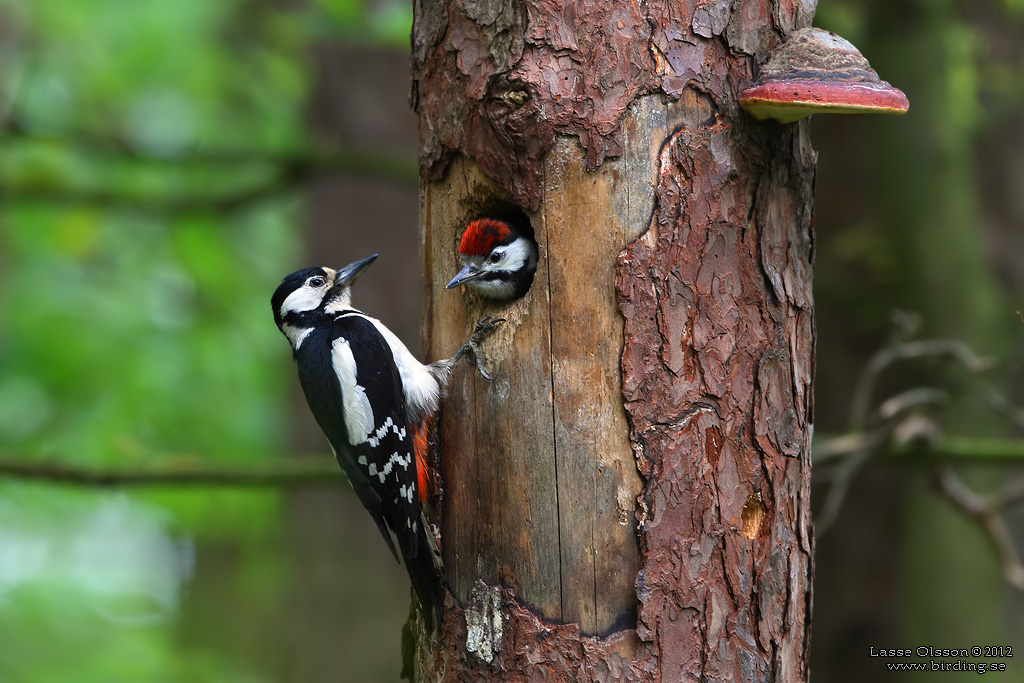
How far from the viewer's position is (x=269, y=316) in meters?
9.20

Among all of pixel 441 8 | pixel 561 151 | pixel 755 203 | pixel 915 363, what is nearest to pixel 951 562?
pixel 915 363

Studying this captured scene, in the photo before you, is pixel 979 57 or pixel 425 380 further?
pixel 979 57

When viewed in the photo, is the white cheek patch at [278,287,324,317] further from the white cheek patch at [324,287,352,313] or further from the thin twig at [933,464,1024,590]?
the thin twig at [933,464,1024,590]

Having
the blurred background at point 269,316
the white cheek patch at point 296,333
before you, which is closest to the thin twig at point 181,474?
the blurred background at point 269,316

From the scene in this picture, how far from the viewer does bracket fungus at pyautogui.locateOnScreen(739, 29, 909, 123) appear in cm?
242

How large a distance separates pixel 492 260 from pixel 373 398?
0.86m

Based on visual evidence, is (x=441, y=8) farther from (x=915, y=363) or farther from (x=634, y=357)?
(x=915, y=363)

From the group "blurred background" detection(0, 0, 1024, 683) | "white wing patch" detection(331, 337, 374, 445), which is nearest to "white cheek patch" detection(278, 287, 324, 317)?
"white wing patch" detection(331, 337, 374, 445)

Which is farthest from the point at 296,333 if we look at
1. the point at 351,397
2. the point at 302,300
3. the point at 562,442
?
the point at 562,442

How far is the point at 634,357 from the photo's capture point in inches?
102

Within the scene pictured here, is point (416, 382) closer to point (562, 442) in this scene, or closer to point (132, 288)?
point (562, 442)

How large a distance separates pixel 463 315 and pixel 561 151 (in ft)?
2.15

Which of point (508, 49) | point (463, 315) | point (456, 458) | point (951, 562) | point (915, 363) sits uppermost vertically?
point (508, 49)

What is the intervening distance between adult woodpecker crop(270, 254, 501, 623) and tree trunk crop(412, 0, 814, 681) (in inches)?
12.2
